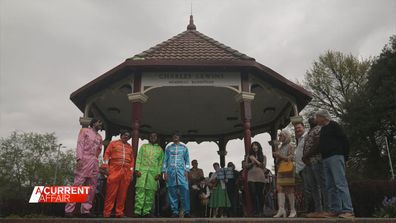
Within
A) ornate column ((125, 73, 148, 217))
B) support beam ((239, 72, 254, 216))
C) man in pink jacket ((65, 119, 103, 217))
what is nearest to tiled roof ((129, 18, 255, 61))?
support beam ((239, 72, 254, 216))

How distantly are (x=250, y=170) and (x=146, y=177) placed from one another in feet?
7.34

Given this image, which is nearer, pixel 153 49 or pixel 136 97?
pixel 136 97

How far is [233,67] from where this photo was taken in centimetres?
939

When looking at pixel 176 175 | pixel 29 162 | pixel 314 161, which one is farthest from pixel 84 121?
pixel 29 162

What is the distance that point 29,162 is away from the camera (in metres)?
45.5

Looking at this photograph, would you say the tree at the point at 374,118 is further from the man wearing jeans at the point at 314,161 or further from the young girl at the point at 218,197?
the man wearing jeans at the point at 314,161

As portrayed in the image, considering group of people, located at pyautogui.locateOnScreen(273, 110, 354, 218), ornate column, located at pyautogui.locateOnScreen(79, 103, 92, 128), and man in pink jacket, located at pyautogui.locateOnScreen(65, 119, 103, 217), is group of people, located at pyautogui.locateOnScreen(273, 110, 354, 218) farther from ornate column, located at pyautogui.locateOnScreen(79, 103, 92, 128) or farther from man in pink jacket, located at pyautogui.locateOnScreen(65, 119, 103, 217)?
ornate column, located at pyautogui.locateOnScreen(79, 103, 92, 128)

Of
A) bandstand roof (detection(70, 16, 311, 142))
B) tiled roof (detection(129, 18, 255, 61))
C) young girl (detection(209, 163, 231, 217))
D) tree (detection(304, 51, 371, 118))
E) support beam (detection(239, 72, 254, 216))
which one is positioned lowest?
young girl (detection(209, 163, 231, 217))

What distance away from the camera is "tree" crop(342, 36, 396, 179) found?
26141mm

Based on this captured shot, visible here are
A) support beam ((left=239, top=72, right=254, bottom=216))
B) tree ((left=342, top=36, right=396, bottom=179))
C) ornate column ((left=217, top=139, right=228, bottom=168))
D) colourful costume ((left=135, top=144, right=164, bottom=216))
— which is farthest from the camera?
tree ((left=342, top=36, right=396, bottom=179))

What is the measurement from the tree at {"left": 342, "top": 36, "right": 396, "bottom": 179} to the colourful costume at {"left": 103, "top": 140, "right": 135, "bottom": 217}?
76.2 feet

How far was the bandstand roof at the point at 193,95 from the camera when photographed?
9438 millimetres

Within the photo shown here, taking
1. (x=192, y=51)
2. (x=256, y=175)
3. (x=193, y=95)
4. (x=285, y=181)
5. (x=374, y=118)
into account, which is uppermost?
(x=374, y=118)

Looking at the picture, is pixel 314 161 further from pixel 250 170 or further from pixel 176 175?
pixel 176 175
